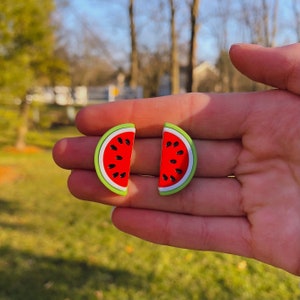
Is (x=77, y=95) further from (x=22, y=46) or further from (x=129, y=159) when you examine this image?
(x=129, y=159)

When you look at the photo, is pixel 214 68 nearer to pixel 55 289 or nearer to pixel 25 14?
pixel 25 14

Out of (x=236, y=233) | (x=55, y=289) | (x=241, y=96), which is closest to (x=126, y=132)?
(x=241, y=96)

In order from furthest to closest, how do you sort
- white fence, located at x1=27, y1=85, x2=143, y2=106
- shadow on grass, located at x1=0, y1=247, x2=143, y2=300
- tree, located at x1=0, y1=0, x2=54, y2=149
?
white fence, located at x1=27, y1=85, x2=143, y2=106 → tree, located at x1=0, y1=0, x2=54, y2=149 → shadow on grass, located at x1=0, y1=247, x2=143, y2=300

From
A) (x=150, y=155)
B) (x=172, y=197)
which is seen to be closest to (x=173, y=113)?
(x=150, y=155)

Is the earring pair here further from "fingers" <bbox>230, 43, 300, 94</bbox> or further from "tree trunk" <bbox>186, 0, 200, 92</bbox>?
"tree trunk" <bbox>186, 0, 200, 92</bbox>

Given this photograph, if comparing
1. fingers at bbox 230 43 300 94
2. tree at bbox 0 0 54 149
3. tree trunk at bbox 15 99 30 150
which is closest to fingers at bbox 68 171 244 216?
fingers at bbox 230 43 300 94

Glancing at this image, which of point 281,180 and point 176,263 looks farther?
point 176,263

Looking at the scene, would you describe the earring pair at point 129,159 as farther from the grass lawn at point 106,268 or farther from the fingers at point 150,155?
the grass lawn at point 106,268
